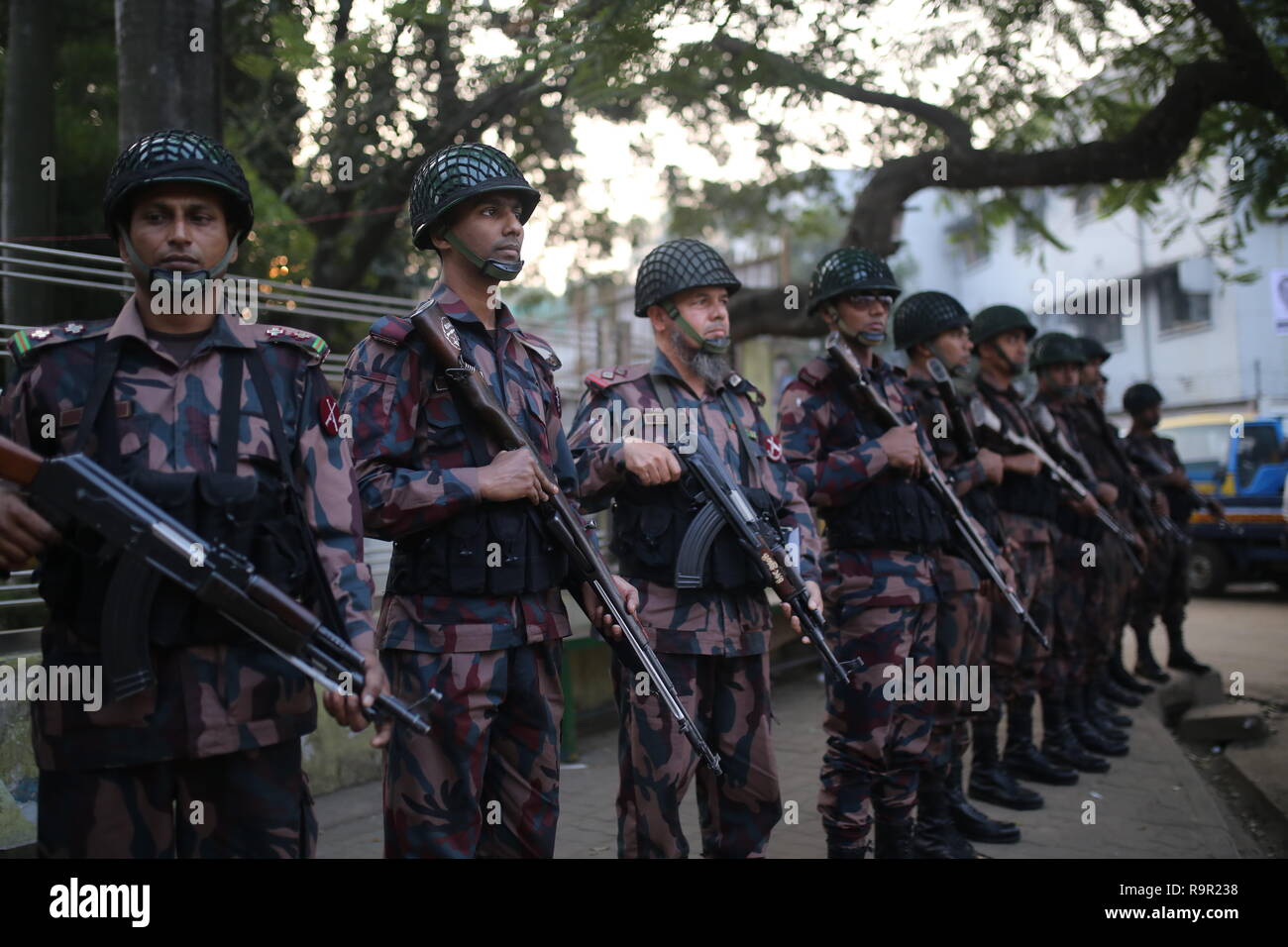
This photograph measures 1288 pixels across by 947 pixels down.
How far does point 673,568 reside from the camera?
11.9 ft

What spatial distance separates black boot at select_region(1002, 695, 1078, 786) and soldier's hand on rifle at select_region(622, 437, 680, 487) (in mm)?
3531

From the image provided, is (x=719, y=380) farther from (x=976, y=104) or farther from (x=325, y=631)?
(x=976, y=104)

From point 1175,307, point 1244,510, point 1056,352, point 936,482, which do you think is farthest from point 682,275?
point 1175,307

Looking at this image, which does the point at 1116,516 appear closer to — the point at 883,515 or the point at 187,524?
the point at 883,515

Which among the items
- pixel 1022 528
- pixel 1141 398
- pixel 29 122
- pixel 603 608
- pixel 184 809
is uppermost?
pixel 29 122

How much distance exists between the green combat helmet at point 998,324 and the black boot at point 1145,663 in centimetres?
432

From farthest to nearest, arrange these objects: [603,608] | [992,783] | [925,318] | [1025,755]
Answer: [1025,755], [992,783], [925,318], [603,608]

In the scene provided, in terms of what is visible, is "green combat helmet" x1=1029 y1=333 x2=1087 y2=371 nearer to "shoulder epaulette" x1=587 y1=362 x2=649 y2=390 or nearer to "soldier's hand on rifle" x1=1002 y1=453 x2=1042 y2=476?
"soldier's hand on rifle" x1=1002 y1=453 x2=1042 y2=476

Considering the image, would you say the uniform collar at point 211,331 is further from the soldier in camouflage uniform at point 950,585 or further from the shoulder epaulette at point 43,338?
the soldier in camouflage uniform at point 950,585

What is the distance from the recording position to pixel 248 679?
2.30 meters

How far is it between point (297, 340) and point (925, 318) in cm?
359

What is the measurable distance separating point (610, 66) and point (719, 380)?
7.72ft

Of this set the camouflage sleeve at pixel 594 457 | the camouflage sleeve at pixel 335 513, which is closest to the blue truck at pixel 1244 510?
the camouflage sleeve at pixel 594 457
